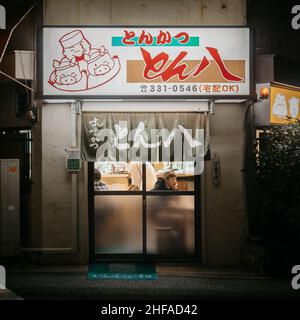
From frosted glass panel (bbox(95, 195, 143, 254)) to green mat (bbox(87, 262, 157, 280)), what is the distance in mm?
532

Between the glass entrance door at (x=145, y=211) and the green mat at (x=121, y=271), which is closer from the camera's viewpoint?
the green mat at (x=121, y=271)

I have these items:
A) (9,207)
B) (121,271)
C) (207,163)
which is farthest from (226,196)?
(9,207)

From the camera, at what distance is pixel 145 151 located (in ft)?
37.1

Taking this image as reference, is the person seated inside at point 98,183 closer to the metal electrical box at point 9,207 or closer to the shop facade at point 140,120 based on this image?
the shop facade at point 140,120

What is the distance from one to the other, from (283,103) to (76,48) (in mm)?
5426

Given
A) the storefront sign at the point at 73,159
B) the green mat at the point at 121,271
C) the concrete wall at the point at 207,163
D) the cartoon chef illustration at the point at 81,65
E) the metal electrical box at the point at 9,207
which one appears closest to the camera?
the green mat at the point at 121,271

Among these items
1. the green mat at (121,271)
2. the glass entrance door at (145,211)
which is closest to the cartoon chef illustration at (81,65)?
the glass entrance door at (145,211)

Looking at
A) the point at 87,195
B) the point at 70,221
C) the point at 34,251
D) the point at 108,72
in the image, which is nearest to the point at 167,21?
the point at 108,72

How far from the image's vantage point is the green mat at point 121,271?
10703mm

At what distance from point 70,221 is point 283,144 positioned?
5632mm

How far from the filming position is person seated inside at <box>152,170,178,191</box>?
39.4ft

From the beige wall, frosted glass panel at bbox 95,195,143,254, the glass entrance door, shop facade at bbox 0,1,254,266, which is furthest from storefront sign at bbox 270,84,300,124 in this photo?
frosted glass panel at bbox 95,195,143,254

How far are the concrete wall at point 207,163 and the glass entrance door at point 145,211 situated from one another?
14.8 inches

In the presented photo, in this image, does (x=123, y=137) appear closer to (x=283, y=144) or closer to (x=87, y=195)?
(x=87, y=195)
